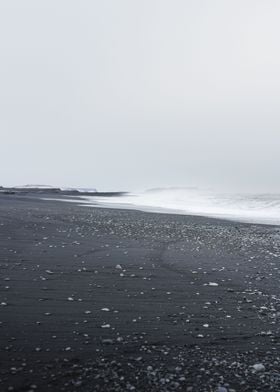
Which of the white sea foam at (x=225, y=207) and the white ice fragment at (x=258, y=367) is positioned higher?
the white sea foam at (x=225, y=207)

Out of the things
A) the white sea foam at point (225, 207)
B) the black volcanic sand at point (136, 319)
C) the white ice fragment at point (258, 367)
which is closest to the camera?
the black volcanic sand at point (136, 319)

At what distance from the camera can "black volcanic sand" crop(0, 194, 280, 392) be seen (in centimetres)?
518

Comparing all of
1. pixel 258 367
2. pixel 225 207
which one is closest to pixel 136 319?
pixel 258 367

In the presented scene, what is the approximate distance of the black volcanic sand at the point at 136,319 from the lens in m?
5.18

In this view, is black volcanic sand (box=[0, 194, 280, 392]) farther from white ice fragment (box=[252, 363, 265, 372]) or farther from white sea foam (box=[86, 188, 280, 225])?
white sea foam (box=[86, 188, 280, 225])

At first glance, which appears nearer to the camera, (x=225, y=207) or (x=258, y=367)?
(x=258, y=367)

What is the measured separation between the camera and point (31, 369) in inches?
205

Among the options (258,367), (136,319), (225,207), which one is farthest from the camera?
(225,207)

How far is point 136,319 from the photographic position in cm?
741

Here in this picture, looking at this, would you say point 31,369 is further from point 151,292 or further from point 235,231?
point 235,231

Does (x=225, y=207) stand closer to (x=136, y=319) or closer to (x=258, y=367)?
A: (x=136, y=319)

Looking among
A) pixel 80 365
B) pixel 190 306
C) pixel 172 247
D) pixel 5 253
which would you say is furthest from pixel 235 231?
pixel 80 365

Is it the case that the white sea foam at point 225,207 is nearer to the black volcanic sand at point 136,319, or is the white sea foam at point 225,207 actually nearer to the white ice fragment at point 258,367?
the black volcanic sand at point 136,319

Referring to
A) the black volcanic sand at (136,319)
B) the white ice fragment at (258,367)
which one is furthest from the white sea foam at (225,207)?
the white ice fragment at (258,367)
